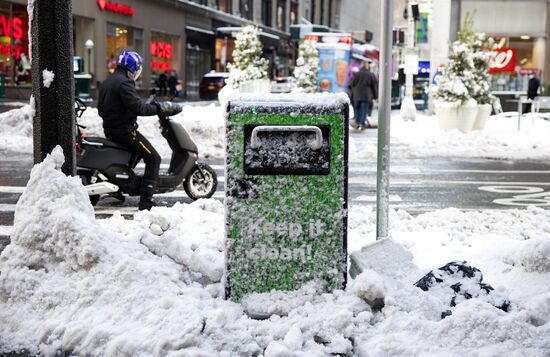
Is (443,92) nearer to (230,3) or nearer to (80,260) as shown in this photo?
(80,260)

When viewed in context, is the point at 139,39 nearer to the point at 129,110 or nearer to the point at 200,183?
the point at 200,183

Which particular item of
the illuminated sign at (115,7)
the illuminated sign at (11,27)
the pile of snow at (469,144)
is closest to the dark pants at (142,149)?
the pile of snow at (469,144)

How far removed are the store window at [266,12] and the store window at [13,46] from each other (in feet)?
122

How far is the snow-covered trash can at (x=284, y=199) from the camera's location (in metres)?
4.62

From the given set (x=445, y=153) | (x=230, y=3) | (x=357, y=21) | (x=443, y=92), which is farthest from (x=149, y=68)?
(x=357, y=21)

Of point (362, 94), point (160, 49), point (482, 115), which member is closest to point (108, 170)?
point (482, 115)

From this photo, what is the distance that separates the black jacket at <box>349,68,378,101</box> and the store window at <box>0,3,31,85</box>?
1548 centimetres

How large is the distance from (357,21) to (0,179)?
319 ft

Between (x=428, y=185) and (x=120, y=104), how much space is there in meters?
4.97

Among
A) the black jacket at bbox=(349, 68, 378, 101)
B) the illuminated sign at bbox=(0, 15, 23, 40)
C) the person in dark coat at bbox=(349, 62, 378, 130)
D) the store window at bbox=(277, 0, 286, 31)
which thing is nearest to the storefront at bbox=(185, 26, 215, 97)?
the store window at bbox=(277, 0, 286, 31)

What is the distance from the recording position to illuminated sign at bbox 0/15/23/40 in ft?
111

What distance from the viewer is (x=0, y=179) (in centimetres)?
1187

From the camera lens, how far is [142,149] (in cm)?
898

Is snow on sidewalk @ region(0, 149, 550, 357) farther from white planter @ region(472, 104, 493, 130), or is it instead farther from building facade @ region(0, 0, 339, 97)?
building facade @ region(0, 0, 339, 97)
